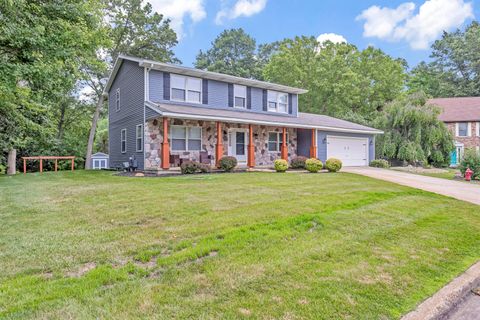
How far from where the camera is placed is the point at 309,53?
30969 millimetres

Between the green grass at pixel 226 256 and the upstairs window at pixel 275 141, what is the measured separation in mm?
→ 10950

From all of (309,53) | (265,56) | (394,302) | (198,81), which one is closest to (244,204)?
(394,302)

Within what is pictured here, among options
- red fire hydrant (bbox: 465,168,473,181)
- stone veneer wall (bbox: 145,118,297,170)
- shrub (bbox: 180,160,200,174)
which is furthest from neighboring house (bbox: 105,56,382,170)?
red fire hydrant (bbox: 465,168,473,181)

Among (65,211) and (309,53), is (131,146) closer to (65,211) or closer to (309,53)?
(65,211)

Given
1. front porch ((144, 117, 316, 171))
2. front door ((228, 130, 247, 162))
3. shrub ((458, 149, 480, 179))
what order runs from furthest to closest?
front door ((228, 130, 247, 162)), front porch ((144, 117, 316, 171)), shrub ((458, 149, 480, 179))

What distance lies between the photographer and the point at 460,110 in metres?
29.6

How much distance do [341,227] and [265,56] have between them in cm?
4427

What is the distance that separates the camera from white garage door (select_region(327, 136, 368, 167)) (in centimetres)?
1927

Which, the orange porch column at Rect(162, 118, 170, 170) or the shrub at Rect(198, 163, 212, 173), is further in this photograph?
the shrub at Rect(198, 163, 212, 173)

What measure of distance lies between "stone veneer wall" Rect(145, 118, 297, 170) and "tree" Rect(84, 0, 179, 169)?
999cm

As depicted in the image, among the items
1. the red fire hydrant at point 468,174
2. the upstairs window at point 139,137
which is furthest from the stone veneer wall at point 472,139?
the upstairs window at point 139,137

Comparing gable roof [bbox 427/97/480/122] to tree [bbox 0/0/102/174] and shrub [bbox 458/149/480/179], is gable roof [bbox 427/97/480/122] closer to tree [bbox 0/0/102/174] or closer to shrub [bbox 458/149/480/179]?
shrub [bbox 458/149/480/179]

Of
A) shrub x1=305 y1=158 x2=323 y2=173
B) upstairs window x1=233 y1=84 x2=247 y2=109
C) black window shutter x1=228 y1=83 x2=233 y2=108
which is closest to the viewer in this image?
shrub x1=305 y1=158 x2=323 y2=173

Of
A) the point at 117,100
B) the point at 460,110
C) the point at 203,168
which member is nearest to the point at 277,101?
the point at 203,168
